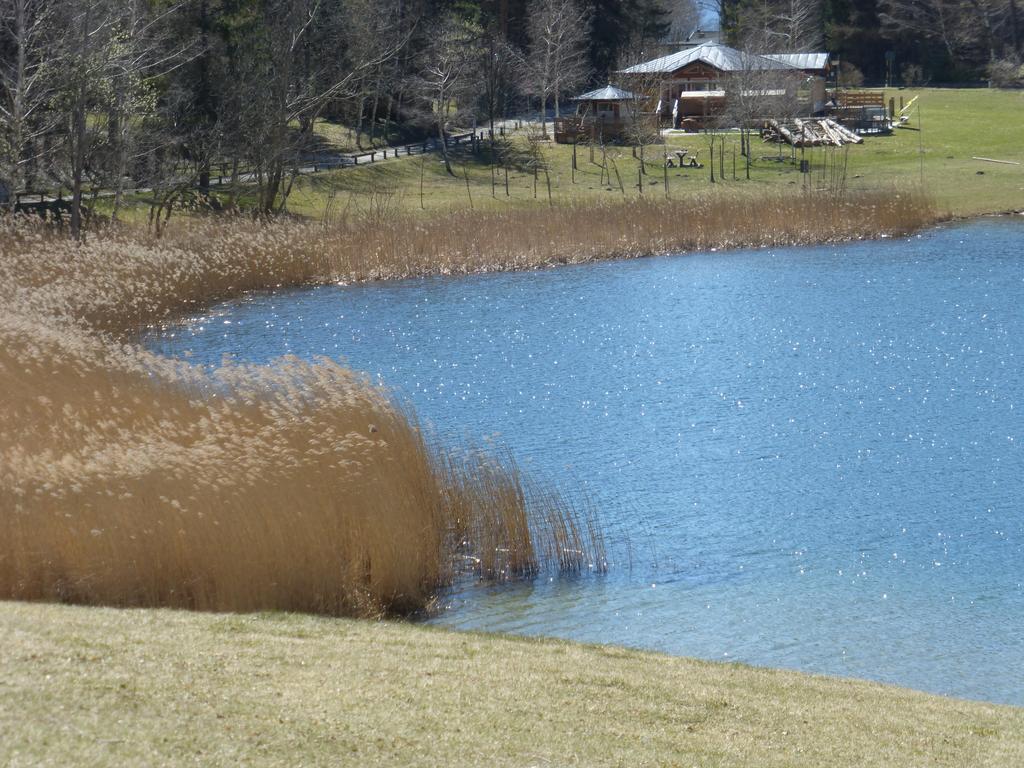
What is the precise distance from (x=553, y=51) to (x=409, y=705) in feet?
231

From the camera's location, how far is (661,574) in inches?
548

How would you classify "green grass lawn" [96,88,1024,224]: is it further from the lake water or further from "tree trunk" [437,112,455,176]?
the lake water

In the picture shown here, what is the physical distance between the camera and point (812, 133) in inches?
2785

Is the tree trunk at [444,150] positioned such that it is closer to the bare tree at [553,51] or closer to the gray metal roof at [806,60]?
the bare tree at [553,51]

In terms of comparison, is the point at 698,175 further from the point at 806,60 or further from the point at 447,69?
the point at 806,60

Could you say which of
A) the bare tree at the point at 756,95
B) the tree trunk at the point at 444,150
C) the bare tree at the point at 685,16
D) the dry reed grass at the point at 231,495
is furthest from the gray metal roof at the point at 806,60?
the dry reed grass at the point at 231,495

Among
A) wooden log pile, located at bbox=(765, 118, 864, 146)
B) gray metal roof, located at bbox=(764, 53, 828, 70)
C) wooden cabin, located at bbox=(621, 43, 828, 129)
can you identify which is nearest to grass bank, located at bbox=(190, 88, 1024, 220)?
wooden log pile, located at bbox=(765, 118, 864, 146)

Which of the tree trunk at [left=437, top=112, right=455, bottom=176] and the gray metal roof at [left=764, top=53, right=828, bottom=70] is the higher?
the gray metal roof at [left=764, top=53, right=828, bottom=70]

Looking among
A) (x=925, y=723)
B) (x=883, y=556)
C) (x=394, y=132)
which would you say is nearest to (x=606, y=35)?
(x=394, y=132)

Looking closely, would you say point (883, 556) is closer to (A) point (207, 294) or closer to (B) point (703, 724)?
(B) point (703, 724)

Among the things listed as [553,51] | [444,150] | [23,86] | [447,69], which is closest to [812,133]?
[553,51]

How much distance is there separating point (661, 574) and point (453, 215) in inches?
1180

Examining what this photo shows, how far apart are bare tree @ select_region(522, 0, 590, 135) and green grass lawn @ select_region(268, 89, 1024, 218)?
572cm

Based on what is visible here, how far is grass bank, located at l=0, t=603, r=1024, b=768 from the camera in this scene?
705cm
